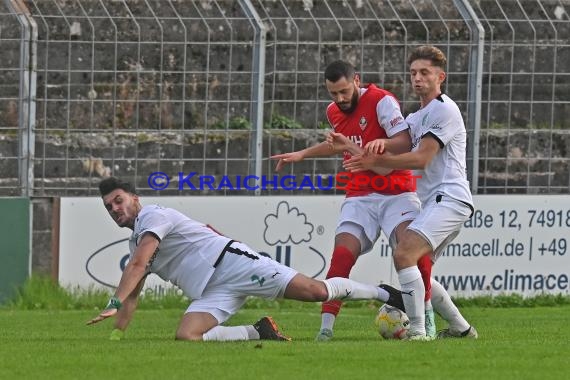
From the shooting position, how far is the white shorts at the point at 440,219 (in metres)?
11.2

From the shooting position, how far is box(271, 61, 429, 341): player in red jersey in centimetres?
1162

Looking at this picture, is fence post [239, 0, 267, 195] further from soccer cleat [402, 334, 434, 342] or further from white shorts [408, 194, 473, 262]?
soccer cleat [402, 334, 434, 342]

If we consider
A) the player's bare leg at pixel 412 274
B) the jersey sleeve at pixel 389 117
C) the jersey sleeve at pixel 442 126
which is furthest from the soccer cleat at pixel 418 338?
the jersey sleeve at pixel 389 117

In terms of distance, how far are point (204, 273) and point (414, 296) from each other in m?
1.54

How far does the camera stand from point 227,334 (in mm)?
11430

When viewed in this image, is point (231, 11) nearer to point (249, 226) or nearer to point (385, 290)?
point (249, 226)

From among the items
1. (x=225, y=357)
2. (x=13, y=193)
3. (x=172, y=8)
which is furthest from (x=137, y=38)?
(x=225, y=357)

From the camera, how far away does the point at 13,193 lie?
633 inches

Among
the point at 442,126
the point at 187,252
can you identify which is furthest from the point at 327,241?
the point at 442,126

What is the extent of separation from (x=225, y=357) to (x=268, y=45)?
7082 mm

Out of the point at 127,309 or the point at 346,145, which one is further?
the point at 127,309

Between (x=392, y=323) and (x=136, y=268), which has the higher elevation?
(x=136, y=268)

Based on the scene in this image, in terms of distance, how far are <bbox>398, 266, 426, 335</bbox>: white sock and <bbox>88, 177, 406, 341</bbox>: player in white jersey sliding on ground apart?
1.10 feet

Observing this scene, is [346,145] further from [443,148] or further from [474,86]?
[474,86]
